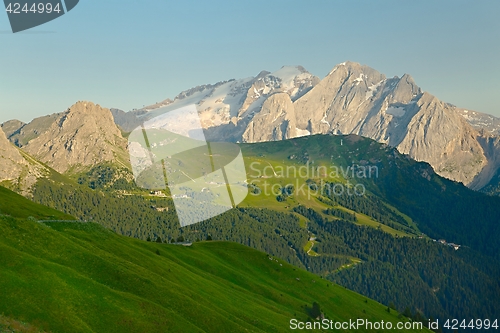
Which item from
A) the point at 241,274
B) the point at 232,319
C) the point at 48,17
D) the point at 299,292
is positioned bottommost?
the point at 299,292

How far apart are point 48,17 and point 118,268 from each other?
35.9 meters

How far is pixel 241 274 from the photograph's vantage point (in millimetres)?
111938

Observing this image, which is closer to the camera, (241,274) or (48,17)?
(48,17)

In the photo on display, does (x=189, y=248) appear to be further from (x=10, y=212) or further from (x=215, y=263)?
(x=10, y=212)

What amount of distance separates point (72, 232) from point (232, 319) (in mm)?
27294

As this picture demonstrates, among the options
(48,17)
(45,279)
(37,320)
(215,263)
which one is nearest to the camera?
(48,17)

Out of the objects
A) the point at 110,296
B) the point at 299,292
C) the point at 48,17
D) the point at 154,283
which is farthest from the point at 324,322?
the point at 48,17

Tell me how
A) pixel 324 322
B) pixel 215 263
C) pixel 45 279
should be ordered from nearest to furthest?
1. pixel 45 279
2. pixel 324 322
3. pixel 215 263

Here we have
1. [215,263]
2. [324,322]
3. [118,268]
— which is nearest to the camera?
[118,268]

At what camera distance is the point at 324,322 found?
331 feet

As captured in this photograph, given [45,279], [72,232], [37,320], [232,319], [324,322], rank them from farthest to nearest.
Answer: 1. [324,322]
2. [72,232]
3. [232,319]
4. [45,279]
5. [37,320]

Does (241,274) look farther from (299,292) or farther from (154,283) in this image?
(154,283)

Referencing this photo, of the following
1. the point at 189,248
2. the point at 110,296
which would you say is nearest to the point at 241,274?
the point at 189,248

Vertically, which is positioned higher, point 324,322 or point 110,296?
point 110,296
